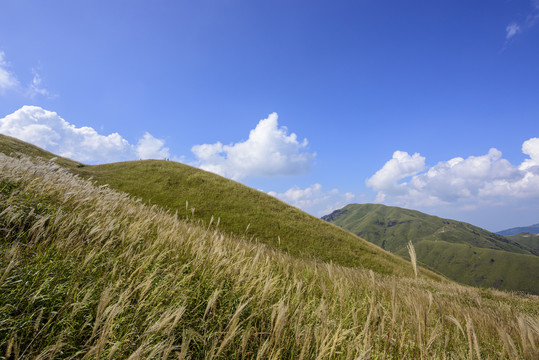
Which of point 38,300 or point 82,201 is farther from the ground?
point 82,201

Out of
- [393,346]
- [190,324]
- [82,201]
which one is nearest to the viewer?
[190,324]

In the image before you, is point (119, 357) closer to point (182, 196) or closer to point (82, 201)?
point (82, 201)

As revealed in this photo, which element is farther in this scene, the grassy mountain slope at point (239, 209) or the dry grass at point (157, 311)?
the grassy mountain slope at point (239, 209)

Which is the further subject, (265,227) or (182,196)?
(182,196)

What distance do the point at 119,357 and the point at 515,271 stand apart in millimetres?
294467

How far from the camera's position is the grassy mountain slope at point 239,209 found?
1233 inches

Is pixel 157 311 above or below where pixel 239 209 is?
below

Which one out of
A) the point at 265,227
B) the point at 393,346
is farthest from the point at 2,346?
the point at 265,227

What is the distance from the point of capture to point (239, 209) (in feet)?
126

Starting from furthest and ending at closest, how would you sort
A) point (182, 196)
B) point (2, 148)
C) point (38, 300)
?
point (182, 196), point (2, 148), point (38, 300)

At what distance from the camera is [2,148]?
33.4m

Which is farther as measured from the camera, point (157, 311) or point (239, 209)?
point (239, 209)

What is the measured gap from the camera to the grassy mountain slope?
31328mm

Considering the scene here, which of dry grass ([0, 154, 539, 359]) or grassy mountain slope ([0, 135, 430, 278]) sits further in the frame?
grassy mountain slope ([0, 135, 430, 278])
